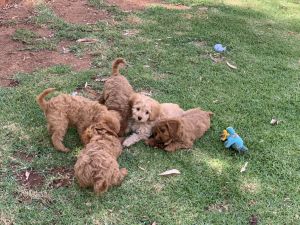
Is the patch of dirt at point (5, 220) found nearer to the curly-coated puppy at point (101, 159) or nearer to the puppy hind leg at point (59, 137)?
the curly-coated puppy at point (101, 159)

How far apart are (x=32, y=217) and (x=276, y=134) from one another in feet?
9.45

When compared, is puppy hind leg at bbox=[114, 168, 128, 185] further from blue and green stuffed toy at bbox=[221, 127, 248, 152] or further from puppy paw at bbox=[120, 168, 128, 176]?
blue and green stuffed toy at bbox=[221, 127, 248, 152]

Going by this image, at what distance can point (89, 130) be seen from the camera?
428cm

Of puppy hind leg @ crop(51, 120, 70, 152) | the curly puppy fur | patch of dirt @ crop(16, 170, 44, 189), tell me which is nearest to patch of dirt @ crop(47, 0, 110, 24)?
the curly puppy fur

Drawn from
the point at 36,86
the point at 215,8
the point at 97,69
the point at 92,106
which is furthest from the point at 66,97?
the point at 215,8

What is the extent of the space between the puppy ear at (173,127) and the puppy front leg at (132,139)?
0.38 metres

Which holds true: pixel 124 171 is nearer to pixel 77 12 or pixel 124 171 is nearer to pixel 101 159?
pixel 101 159

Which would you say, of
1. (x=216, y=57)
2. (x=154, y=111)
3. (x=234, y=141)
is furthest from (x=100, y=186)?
(x=216, y=57)

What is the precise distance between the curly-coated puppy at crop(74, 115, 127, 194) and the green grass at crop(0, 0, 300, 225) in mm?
120

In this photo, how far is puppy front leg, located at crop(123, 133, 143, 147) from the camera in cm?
457

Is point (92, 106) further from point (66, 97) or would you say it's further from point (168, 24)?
point (168, 24)

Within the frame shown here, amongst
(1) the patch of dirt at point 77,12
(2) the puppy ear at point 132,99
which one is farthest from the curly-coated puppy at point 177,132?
(1) the patch of dirt at point 77,12

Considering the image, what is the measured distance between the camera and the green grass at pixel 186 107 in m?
3.83

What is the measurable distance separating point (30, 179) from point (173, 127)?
151 cm
